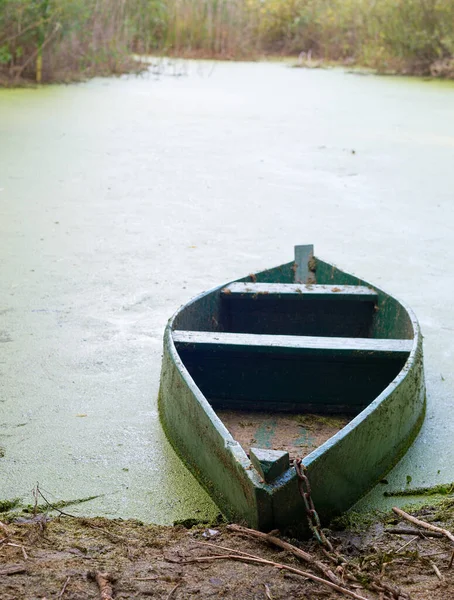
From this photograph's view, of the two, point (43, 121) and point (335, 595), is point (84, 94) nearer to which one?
point (43, 121)

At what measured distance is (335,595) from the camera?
1354 mm

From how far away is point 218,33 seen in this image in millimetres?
10883

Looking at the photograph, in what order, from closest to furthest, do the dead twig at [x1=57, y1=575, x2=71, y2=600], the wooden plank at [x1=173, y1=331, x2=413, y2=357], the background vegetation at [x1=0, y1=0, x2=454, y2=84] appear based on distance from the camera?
1. the dead twig at [x1=57, y1=575, x2=71, y2=600]
2. the wooden plank at [x1=173, y1=331, x2=413, y2=357]
3. the background vegetation at [x1=0, y1=0, x2=454, y2=84]

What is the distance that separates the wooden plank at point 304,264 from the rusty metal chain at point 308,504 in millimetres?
1249

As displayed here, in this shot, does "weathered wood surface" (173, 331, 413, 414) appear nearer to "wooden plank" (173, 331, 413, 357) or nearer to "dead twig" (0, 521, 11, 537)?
"wooden plank" (173, 331, 413, 357)

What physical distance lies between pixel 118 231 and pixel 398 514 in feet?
7.41

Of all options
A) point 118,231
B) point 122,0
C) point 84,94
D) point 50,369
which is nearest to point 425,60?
point 122,0

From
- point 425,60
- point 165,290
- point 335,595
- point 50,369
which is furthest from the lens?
point 425,60

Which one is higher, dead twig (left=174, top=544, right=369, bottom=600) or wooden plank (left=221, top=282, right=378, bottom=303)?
wooden plank (left=221, top=282, right=378, bottom=303)

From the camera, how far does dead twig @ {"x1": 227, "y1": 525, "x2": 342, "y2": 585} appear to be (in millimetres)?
1406

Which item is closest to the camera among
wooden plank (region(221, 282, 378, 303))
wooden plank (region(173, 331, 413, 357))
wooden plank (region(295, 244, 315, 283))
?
wooden plank (region(173, 331, 413, 357))

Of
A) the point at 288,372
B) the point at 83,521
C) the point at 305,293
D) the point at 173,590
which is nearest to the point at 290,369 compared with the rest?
the point at 288,372

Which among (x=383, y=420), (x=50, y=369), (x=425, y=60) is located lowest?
(x=50, y=369)

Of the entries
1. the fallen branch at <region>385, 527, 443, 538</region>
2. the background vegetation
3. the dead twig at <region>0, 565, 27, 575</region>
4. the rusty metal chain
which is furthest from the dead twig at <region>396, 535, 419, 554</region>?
the background vegetation
